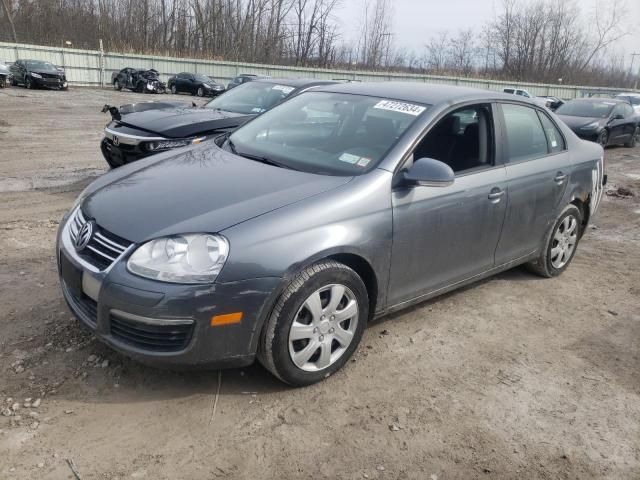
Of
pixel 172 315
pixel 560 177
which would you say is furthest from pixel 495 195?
pixel 172 315

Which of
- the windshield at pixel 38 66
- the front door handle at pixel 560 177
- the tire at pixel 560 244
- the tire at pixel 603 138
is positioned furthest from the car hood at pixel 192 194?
the windshield at pixel 38 66

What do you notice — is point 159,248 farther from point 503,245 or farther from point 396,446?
point 503,245

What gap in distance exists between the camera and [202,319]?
265 centimetres

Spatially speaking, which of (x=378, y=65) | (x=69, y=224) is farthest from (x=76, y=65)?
(x=69, y=224)

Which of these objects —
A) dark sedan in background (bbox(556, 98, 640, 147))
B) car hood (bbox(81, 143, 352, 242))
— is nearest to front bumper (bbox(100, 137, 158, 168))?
car hood (bbox(81, 143, 352, 242))

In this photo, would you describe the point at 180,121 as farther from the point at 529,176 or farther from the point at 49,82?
the point at 49,82

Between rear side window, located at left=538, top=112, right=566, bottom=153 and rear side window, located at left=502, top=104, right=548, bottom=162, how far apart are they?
76 millimetres

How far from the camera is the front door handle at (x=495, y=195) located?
12.8 ft

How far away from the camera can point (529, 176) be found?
427cm

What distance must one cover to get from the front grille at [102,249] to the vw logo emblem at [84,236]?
0.02 m

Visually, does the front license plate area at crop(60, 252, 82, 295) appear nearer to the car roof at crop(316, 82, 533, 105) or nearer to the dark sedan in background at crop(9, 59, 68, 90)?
the car roof at crop(316, 82, 533, 105)

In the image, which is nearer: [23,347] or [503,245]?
[23,347]

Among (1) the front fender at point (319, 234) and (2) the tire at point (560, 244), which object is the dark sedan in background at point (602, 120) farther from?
(1) the front fender at point (319, 234)

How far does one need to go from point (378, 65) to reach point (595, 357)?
5428 centimetres
